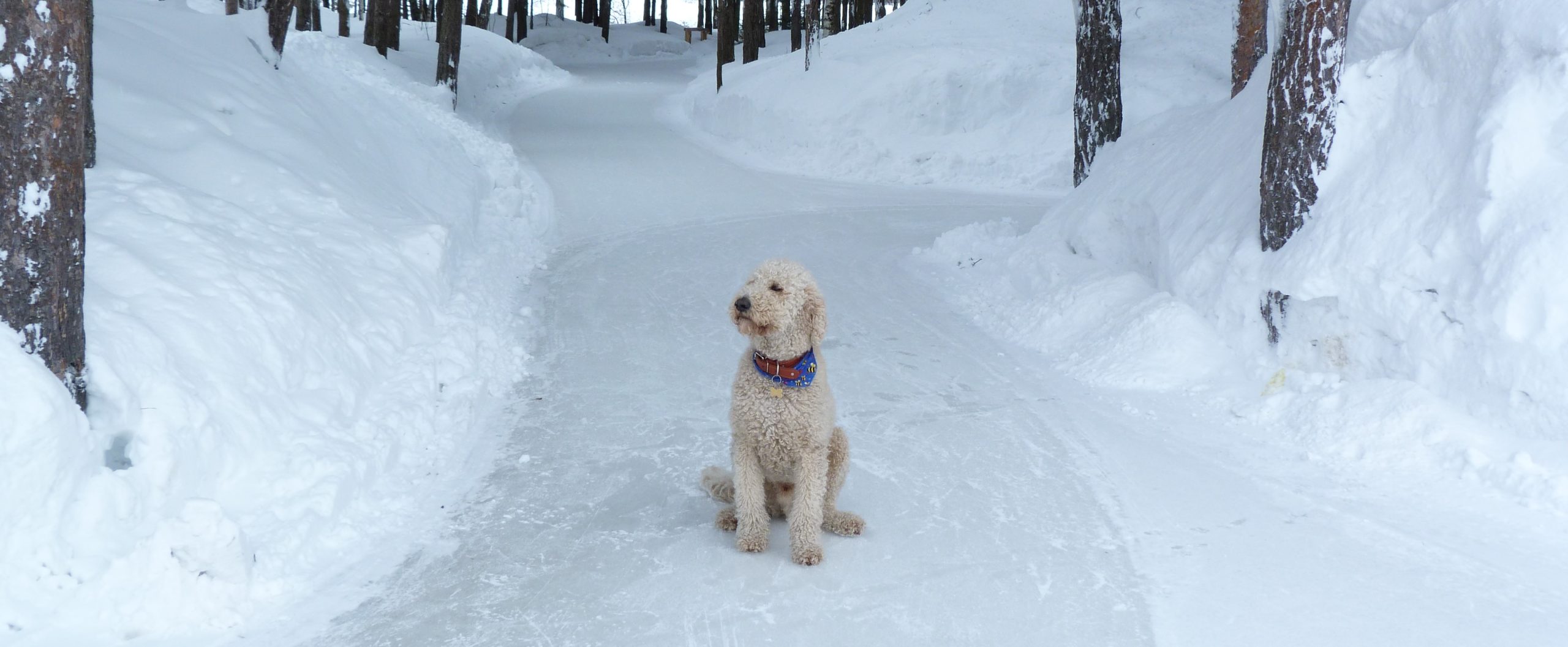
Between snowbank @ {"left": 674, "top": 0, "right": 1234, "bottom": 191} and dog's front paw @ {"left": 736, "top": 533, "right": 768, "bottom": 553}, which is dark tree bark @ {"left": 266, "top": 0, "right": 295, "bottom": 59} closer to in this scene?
snowbank @ {"left": 674, "top": 0, "right": 1234, "bottom": 191}

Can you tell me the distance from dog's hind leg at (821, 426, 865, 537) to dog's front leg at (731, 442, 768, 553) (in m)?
0.29

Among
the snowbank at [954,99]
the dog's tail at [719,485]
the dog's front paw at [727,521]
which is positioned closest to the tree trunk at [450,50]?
the snowbank at [954,99]

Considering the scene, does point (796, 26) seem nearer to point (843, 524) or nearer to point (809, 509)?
point (843, 524)

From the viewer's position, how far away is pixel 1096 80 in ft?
42.0

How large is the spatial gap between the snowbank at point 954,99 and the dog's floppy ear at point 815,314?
13.1 m

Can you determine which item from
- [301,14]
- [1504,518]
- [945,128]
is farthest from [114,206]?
[301,14]

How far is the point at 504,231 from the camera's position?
12898mm

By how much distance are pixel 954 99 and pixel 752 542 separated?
16.2 metres

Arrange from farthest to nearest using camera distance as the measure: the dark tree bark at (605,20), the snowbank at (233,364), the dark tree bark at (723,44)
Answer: the dark tree bark at (605,20)
the dark tree bark at (723,44)
the snowbank at (233,364)

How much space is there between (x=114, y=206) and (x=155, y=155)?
69.6 inches

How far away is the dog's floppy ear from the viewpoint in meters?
4.82

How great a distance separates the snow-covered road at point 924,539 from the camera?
466 centimetres

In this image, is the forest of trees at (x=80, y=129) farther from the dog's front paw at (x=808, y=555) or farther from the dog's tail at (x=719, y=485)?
the dog's front paw at (x=808, y=555)

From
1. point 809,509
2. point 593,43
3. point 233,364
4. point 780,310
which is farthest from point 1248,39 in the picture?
point 593,43
